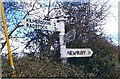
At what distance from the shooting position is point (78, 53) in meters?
4.42

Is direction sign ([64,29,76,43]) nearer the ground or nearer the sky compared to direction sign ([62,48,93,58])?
nearer the sky

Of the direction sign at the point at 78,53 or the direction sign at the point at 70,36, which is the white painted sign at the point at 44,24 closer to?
the direction sign at the point at 70,36

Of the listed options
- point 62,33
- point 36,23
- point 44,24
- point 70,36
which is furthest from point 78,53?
point 36,23

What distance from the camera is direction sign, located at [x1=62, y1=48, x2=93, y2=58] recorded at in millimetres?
4406

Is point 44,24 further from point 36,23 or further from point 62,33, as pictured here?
point 62,33

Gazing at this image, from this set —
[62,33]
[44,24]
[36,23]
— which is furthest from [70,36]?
[36,23]

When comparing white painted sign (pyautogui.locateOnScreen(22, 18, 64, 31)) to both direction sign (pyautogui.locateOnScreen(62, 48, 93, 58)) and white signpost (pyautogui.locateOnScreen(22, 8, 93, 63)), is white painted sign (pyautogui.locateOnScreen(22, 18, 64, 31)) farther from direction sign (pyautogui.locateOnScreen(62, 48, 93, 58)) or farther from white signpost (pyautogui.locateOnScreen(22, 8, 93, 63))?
direction sign (pyautogui.locateOnScreen(62, 48, 93, 58))

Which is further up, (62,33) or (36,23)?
(36,23)

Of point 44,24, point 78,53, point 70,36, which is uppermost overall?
point 44,24

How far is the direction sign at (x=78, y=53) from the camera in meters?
4.41

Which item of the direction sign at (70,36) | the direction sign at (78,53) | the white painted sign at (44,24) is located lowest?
the direction sign at (78,53)

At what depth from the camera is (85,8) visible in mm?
4562

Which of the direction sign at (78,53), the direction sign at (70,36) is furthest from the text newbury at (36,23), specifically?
the direction sign at (78,53)

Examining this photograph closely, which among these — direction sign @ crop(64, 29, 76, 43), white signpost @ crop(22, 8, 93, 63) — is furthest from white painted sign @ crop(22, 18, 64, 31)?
direction sign @ crop(64, 29, 76, 43)
